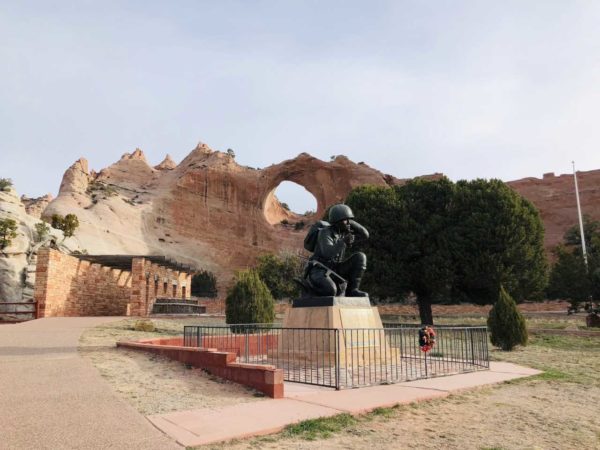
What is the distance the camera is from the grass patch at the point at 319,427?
4.52 meters

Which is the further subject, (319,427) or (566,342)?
(566,342)

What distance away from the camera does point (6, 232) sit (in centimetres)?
2672

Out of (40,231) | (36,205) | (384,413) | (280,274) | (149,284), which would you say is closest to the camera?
(384,413)

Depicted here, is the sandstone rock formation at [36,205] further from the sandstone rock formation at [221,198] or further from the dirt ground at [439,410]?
the dirt ground at [439,410]

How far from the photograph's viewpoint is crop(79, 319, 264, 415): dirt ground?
5.83 meters

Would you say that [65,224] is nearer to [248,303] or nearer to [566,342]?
[248,303]

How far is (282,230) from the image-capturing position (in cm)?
6581

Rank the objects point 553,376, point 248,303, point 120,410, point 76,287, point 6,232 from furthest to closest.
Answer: point 6,232, point 76,287, point 248,303, point 553,376, point 120,410

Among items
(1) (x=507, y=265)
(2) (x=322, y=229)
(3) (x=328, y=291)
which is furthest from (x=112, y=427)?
(1) (x=507, y=265)

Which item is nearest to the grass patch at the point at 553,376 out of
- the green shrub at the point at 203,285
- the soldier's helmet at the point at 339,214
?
the soldier's helmet at the point at 339,214

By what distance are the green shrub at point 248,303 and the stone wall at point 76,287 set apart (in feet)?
38.0

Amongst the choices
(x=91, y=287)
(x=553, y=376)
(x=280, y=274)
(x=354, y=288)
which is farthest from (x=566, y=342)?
(x=280, y=274)

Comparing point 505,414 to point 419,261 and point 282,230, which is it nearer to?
point 419,261

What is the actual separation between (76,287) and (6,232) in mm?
6234
